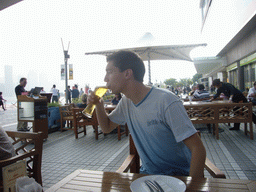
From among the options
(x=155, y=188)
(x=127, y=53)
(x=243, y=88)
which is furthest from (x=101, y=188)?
(x=243, y=88)

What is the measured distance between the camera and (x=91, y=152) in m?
4.59

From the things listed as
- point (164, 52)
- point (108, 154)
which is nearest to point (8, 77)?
point (164, 52)

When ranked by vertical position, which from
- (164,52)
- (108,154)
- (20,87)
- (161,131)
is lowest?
(108,154)

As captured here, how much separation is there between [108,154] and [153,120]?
10.6 ft

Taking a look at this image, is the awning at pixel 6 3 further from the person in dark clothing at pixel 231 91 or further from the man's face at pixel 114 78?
the person in dark clothing at pixel 231 91

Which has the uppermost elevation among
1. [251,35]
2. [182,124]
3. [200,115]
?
[251,35]

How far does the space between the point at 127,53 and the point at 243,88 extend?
63.2 ft

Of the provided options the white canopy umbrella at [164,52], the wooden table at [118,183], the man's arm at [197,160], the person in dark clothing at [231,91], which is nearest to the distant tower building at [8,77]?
the white canopy umbrella at [164,52]

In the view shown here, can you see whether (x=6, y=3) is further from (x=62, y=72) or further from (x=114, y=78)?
(x=62, y=72)

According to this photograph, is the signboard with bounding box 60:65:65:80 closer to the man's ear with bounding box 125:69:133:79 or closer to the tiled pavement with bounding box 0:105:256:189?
the tiled pavement with bounding box 0:105:256:189

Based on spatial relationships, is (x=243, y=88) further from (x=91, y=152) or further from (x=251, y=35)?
(x=91, y=152)

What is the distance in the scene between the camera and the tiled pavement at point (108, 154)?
132 inches

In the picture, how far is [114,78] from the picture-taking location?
154cm

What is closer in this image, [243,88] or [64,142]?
[64,142]
